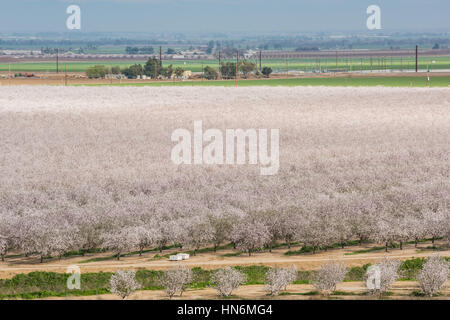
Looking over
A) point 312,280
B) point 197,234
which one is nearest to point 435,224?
point 312,280

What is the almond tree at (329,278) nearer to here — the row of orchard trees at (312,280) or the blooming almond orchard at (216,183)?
the row of orchard trees at (312,280)

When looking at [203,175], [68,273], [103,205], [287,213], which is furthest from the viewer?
[203,175]

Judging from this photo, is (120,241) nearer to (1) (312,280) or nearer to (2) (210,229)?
(2) (210,229)

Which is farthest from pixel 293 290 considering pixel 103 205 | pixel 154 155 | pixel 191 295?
pixel 154 155

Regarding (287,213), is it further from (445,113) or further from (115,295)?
(445,113)

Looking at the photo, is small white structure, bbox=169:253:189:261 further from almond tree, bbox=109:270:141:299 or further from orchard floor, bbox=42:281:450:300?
almond tree, bbox=109:270:141:299
